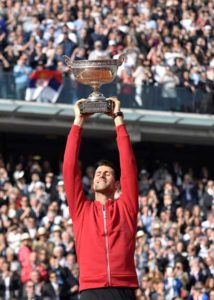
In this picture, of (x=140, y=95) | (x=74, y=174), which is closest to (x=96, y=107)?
(x=74, y=174)

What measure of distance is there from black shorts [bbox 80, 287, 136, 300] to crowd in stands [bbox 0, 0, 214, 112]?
646 inches

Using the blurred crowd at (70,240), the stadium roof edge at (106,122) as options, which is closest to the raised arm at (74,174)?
the blurred crowd at (70,240)

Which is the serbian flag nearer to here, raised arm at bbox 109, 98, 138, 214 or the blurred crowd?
the blurred crowd

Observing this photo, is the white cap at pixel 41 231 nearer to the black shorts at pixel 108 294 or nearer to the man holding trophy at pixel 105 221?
the man holding trophy at pixel 105 221

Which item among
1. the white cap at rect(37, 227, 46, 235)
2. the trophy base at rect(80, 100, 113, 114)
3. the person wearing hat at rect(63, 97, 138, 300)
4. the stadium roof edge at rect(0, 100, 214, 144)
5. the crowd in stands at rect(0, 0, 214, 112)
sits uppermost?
the crowd in stands at rect(0, 0, 214, 112)

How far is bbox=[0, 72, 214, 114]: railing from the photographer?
24.6m

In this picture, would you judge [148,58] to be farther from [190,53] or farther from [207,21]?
[207,21]

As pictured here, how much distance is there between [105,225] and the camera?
25.5 ft

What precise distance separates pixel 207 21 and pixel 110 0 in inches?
96.6

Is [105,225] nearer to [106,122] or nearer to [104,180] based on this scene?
[104,180]

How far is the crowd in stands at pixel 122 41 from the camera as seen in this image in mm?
24531

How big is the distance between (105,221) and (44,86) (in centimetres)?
1704

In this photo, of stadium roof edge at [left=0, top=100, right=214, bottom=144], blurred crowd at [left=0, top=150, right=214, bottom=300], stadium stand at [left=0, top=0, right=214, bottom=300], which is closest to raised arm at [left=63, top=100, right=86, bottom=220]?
blurred crowd at [left=0, top=150, right=214, bottom=300]

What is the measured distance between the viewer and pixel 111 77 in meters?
8.38
